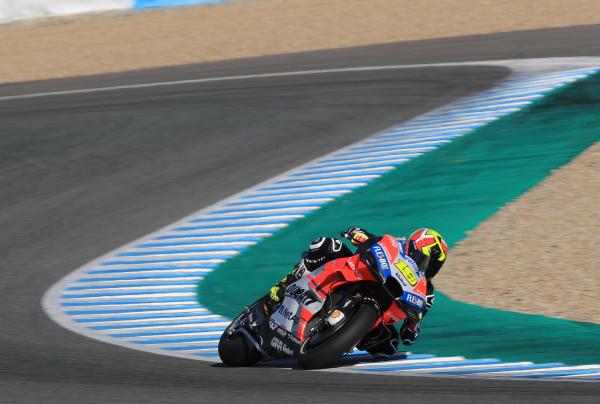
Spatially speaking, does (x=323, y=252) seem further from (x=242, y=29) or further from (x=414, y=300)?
(x=242, y=29)

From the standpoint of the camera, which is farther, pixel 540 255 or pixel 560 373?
pixel 540 255

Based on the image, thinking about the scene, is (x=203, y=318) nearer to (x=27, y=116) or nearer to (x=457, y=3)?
(x=27, y=116)

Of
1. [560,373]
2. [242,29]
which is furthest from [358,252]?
[242,29]

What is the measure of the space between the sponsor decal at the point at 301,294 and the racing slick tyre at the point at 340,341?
0.85 ft

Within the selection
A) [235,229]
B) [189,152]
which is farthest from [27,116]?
[235,229]

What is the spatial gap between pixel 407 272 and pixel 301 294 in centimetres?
71

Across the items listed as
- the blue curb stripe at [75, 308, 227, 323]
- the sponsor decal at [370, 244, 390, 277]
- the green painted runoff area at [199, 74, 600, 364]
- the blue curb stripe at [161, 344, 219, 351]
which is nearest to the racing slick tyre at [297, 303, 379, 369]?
the sponsor decal at [370, 244, 390, 277]

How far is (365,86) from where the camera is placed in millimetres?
18094

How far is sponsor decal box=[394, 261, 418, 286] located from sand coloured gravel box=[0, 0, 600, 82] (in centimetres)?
1640

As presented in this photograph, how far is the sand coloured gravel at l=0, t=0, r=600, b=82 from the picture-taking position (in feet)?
76.7

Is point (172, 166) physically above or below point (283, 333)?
above

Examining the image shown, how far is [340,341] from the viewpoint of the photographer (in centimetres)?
693

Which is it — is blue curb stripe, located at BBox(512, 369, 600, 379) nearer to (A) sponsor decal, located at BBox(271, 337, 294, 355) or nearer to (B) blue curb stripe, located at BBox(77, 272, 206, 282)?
(A) sponsor decal, located at BBox(271, 337, 294, 355)

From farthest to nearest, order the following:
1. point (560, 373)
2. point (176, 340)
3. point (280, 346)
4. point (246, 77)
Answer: point (246, 77) → point (176, 340) → point (280, 346) → point (560, 373)
